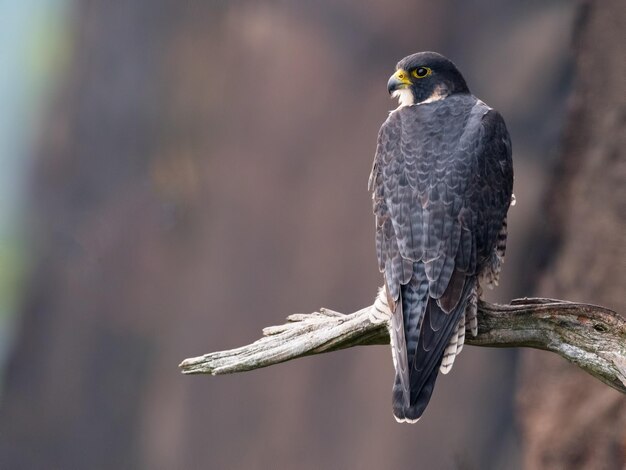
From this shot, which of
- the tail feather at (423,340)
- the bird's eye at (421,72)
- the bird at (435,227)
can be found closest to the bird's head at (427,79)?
the bird's eye at (421,72)

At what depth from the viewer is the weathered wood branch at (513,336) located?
329cm

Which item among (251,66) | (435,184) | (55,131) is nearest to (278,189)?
(251,66)

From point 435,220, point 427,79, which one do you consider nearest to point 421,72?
point 427,79

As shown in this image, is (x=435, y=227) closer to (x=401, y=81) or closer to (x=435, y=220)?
(x=435, y=220)

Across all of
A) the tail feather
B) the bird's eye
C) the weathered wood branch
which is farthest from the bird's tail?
the bird's eye

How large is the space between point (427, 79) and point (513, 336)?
124 cm

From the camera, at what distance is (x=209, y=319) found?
5719 mm

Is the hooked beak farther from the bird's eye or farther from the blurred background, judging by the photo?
the blurred background

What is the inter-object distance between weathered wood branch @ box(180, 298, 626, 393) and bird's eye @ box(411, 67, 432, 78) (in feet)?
3.66

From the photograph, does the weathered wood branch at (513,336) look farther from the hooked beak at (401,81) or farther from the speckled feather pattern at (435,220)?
the hooked beak at (401,81)

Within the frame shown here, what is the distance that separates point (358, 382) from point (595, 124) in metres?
2.12

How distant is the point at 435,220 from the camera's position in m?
3.26

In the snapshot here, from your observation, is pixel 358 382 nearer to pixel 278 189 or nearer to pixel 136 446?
pixel 278 189

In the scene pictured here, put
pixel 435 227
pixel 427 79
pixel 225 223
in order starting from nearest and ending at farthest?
pixel 435 227
pixel 427 79
pixel 225 223
